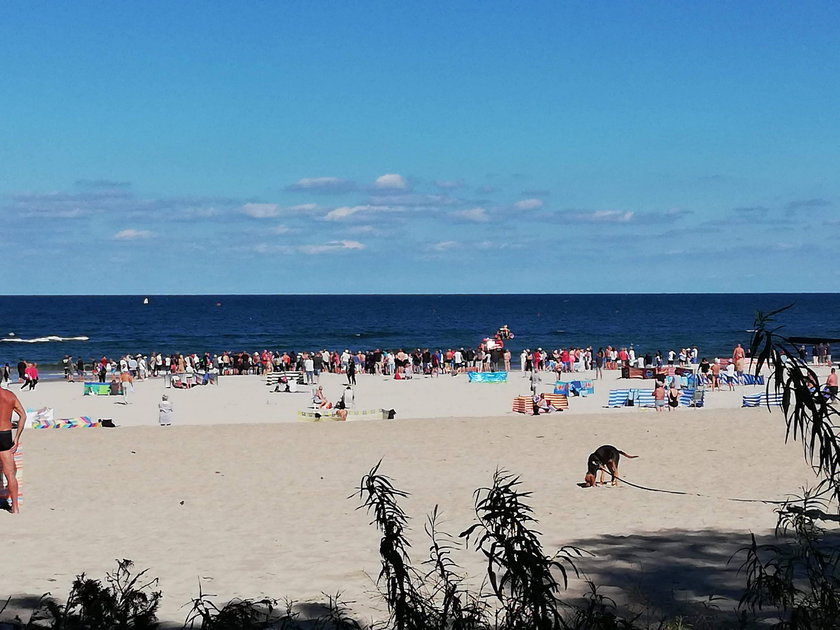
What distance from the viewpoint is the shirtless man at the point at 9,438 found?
11.0m

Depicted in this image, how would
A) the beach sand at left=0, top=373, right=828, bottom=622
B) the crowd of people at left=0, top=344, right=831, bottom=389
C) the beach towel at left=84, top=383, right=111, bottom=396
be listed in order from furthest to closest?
Answer: the crowd of people at left=0, top=344, right=831, bottom=389
the beach towel at left=84, top=383, right=111, bottom=396
the beach sand at left=0, top=373, right=828, bottom=622

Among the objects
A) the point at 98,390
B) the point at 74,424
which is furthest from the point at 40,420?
the point at 98,390

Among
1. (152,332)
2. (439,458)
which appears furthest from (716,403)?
(152,332)

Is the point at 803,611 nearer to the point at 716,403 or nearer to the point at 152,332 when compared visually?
the point at 716,403

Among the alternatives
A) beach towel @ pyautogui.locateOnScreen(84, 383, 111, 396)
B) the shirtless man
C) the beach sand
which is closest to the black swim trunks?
the shirtless man

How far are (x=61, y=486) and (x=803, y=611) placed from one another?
12.5 metres

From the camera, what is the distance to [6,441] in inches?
442

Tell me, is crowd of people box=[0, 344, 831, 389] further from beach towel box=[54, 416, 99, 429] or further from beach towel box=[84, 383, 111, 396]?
beach towel box=[54, 416, 99, 429]

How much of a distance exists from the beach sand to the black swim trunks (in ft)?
3.22

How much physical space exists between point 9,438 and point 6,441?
50 mm

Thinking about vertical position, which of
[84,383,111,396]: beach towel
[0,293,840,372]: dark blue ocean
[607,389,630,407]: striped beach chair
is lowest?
[84,383,111,396]: beach towel

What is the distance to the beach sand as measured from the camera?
8750mm

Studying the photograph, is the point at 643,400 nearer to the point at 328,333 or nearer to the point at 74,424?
the point at 74,424

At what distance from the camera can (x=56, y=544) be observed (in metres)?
10.4
